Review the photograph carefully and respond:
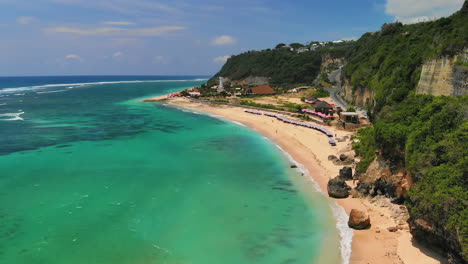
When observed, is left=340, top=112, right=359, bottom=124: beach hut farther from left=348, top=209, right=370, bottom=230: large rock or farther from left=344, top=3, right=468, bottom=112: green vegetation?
left=348, top=209, right=370, bottom=230: large rock

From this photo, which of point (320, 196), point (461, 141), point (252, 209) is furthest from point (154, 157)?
point (461, 141)

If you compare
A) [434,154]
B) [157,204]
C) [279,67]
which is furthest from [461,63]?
[279,67]

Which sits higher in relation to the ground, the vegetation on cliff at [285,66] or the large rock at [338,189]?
the vegetation on cliff at [285,66]

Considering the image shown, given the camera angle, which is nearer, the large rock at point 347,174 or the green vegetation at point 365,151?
the green vegetation at point 365,151

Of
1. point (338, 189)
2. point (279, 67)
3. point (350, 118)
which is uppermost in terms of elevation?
point (279, 67)

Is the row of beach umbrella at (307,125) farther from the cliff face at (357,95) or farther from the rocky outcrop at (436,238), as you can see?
the rocky outcrop at (436,238)

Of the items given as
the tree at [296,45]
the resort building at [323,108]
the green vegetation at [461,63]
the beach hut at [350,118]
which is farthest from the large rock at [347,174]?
the tree at [296,45]

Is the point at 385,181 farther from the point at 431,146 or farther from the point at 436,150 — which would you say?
the point at 436,150
